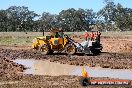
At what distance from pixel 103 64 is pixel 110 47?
1425 centimetres

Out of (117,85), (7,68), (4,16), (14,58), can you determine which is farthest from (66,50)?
(4,16)

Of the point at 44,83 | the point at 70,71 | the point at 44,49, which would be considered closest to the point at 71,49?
the point at 44,49

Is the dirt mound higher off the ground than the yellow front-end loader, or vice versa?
the yellow front-end loader

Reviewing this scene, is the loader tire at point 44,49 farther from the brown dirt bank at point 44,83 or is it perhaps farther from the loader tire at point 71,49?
the brown dirt bank at point 44,83

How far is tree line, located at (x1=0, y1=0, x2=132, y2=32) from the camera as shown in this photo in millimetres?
117312

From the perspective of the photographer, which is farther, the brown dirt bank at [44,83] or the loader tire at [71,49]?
the loader tire at [71,49]

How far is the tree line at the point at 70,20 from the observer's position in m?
117

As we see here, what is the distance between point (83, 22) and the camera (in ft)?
428

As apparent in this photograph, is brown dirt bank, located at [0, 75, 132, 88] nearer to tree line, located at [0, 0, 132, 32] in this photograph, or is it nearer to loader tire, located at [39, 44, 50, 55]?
loader tire, located at [39, 44, 50, 55]

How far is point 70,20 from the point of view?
130875 mm

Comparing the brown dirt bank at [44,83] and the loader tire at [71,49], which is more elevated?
the loader tire at [71,49]

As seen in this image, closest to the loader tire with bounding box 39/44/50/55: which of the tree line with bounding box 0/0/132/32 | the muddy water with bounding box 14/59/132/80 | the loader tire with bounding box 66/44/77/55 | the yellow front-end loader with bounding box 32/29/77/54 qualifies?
the yellow front-end loader with bounding box 32/29/77/54

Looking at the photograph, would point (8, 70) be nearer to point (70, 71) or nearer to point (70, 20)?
point (70, 71)

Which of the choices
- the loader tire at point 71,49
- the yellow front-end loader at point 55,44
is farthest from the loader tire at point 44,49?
the loader tire at point 71,49
